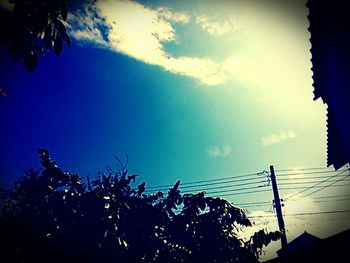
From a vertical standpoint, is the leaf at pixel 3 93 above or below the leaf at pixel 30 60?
above

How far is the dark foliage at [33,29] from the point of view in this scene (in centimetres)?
198

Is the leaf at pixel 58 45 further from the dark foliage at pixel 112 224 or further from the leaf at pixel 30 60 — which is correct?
the dark foliage at pixel 112 224

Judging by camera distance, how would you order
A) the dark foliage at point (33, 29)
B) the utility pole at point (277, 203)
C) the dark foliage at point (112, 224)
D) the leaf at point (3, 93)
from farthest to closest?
1. the utility pole at point (277, 203)
2. the dark foliage at point (112, 224)
3. the leaf at point (3, 93)
4. the dark foliage at point (33, 29)

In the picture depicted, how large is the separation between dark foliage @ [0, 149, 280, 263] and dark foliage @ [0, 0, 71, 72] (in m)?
5.19

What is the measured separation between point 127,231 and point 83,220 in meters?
1.39

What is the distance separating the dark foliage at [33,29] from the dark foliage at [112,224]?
17.0ft

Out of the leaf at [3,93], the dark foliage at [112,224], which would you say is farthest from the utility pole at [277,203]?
the leaf at [3,93]

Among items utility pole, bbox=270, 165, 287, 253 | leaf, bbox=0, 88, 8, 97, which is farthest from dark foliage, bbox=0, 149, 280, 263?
utility pole, bbox=270, 165, 287, 253

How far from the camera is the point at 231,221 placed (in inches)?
306

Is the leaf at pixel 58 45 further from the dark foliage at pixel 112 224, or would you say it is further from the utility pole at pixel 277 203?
the utility pole at pixel 277 203

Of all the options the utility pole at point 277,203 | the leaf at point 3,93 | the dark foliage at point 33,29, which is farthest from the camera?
the utility pole at point 277,203

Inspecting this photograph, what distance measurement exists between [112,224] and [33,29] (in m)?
5.57

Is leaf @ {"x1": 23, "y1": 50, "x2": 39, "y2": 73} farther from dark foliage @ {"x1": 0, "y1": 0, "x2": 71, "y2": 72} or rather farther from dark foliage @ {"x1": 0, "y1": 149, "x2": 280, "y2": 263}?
dark foliage @ {"x1": 0, "y1": 149, "x2": 280, "y2": 263}

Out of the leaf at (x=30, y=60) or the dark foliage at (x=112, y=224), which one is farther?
the dark foliage at (x=112, y=224)
